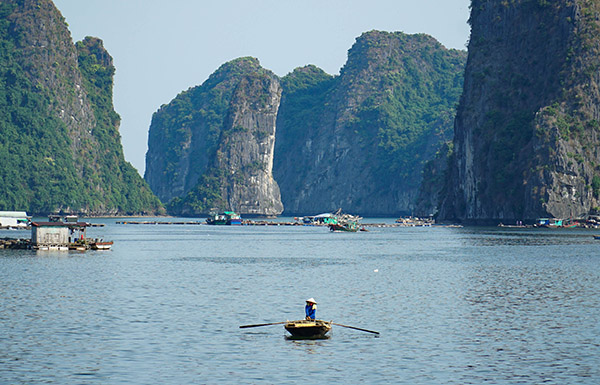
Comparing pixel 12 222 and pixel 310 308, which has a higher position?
pixel 12 222

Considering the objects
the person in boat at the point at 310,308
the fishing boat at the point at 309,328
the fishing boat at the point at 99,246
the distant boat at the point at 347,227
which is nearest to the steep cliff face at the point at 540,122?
the distant boat at the point at 347,227

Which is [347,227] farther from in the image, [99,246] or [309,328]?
[309,328]

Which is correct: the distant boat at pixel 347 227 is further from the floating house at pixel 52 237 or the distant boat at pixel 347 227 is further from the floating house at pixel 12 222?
the floating house at pixel 52 237

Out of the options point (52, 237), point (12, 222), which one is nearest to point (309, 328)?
point (52, 237)

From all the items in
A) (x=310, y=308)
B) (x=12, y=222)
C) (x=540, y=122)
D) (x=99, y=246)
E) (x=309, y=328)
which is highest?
(x=540, y=122)

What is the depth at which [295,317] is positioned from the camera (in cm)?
4722

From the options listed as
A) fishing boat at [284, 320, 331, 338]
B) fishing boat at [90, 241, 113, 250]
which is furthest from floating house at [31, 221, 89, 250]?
fishing boat at [284, 320, 331, 338]

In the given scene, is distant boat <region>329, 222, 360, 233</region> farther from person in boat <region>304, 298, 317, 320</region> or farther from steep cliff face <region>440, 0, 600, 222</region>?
person in boat <region>304, 298, 317, 320</region>

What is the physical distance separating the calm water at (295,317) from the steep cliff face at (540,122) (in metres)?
88.1

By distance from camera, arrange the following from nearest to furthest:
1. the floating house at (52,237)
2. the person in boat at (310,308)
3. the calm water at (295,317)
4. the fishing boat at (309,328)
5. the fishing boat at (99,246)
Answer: the calm water at (295,317) → the fishing boat at (309,328) → the person in boat at (310,308) → the floating house at (52,237) → the fishing boat at (99,246)

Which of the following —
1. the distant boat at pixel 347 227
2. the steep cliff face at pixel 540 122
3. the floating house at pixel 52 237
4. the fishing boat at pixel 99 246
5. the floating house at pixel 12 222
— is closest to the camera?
the floating house at pixel 52 237

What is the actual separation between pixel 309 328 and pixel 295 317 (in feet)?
25.0

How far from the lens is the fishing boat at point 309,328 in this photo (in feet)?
130

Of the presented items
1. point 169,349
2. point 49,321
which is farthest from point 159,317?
point 169,349
